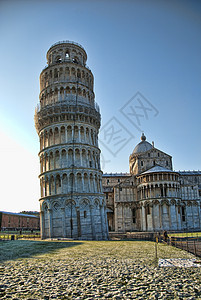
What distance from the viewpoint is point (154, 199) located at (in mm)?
54844

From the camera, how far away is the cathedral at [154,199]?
54094mm

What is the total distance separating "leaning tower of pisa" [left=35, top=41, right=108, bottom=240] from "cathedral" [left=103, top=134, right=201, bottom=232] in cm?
1852

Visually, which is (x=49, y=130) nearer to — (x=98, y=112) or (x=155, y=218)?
(x=98, y=112)

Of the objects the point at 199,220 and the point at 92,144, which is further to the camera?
the point at 199,220

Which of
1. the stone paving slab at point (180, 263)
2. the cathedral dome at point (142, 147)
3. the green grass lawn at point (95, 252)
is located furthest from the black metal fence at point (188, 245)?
the cathedral dome at point (142, 147)

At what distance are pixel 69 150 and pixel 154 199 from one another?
24897 mm

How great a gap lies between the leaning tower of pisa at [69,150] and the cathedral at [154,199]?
60.8 feet

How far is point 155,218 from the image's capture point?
54.1m

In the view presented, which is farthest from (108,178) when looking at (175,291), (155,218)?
(175,291)

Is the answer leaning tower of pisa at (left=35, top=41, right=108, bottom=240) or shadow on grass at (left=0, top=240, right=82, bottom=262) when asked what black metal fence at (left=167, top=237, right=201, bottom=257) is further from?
leaning tower of pisa at (left=35, top=41, right=108, bottom=240)

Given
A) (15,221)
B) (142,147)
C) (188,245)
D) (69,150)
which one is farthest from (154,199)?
(15,221)

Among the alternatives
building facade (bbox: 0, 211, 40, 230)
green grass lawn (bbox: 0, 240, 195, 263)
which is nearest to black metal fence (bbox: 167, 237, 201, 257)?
green grass lawn (bbox: 0, 240, 195, 263)

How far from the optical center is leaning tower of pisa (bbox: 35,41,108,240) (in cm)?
3697

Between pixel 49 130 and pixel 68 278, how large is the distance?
3266 centimetres
